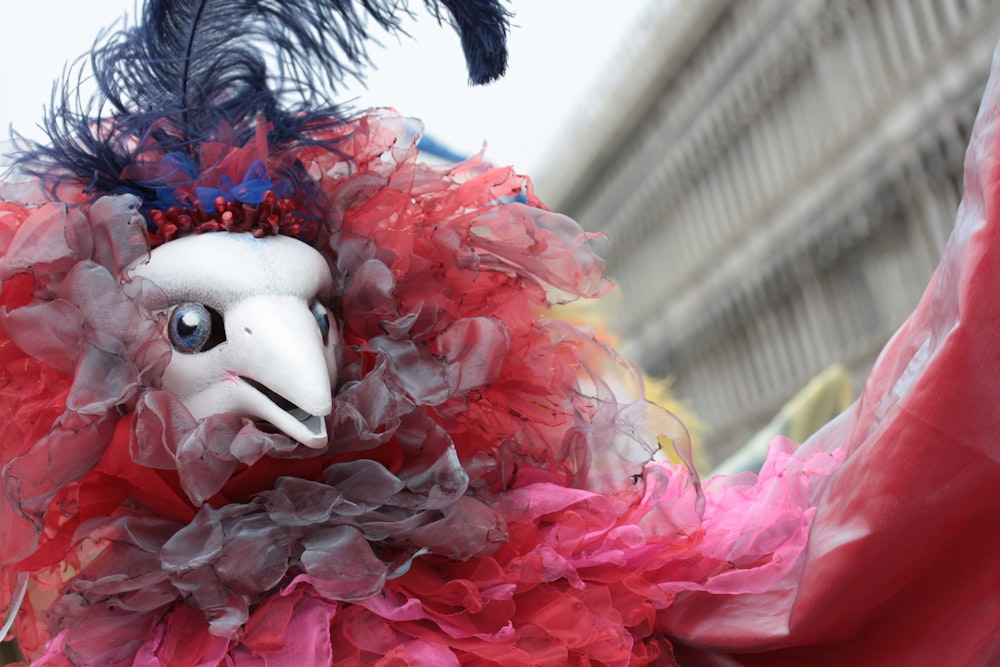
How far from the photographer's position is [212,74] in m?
1.79

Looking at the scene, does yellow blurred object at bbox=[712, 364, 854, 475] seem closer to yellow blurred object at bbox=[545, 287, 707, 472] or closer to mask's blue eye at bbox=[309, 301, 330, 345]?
yellow blurred object at bbox=[545, 287, 707, 472]

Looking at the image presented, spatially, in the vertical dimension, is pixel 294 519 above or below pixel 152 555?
above

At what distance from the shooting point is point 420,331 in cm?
160

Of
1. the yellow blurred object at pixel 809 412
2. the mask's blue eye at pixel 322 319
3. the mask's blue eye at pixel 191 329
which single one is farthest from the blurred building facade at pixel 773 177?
the mask's blue eye at pixel 191 329

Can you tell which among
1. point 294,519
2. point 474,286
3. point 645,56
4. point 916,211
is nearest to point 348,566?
point 294,519

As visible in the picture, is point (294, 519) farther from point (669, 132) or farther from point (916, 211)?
point (669, 132)

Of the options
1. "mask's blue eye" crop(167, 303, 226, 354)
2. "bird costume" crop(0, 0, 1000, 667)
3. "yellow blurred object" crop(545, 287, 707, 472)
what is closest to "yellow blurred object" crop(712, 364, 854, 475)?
"yellow blurred object" crop(545, 287, 707, 472)

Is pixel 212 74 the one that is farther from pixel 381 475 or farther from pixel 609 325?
pixel 609 325

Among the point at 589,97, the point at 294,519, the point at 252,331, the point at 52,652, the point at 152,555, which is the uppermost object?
the point at 252,331

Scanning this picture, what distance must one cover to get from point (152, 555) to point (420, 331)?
1.41 ft

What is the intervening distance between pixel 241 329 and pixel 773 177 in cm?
1161

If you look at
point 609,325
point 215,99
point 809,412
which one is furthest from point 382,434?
point 809,412

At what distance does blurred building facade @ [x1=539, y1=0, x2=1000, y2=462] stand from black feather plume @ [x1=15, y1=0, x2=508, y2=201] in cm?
689

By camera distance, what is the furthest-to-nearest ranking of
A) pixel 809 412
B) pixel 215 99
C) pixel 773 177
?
1. pixel 773 177
2. pixel 809 412
3. pixel 215 99
